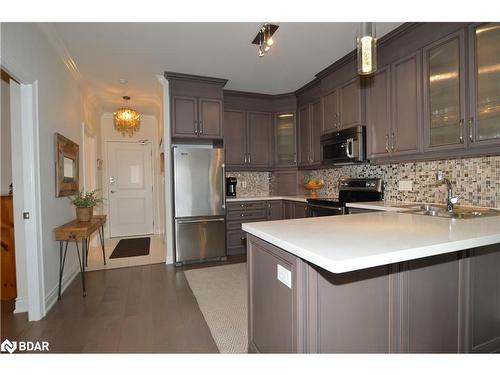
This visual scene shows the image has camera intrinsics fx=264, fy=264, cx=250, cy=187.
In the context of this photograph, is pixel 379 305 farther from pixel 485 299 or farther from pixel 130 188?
pixel 130 188

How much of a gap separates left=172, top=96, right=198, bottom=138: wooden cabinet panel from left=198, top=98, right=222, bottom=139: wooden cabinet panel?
0.29 ft

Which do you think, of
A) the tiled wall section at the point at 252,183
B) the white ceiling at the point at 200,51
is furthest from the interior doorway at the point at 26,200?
the tiled wall section at the point at 252,183

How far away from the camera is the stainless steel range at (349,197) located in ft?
10.3

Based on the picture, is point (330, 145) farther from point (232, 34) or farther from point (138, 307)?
point (138, 307)

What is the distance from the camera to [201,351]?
70.4 inches

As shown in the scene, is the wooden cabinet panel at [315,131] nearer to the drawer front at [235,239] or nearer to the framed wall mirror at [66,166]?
the drawer front at [235,239]

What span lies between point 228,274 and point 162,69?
280 centimetres

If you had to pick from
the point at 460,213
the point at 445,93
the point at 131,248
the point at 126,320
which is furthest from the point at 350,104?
the point at 131,248

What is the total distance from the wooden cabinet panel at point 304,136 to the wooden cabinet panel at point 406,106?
159 centimetres

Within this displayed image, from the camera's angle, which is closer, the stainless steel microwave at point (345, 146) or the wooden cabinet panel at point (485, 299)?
the wooden cabinet panel at point (485, 299)

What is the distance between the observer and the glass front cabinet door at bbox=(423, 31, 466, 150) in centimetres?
210

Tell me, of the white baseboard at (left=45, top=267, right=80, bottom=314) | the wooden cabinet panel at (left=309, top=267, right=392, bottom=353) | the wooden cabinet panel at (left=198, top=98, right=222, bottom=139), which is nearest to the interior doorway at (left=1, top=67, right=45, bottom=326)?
the white baseboard at (left=45, top=267, right=80, bottom=314)

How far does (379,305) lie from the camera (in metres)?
1.24

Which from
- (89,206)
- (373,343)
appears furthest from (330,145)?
(89,206)
